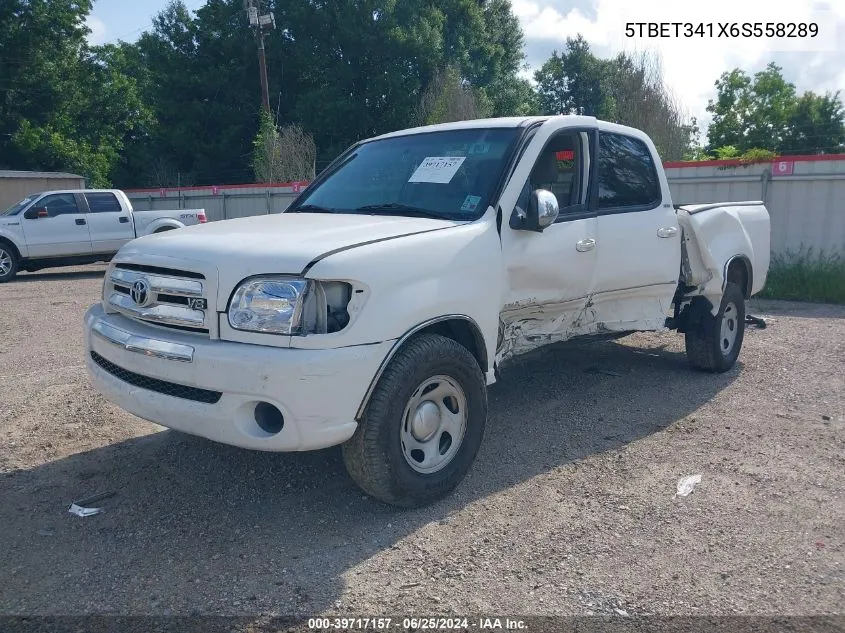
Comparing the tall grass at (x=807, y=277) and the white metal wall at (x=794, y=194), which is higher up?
the white metal wall at (x=794, y=194)

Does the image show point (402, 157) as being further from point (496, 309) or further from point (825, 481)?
point (825, 481)

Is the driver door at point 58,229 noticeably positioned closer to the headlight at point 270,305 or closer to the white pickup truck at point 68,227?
the white pickup truck at point 68,227

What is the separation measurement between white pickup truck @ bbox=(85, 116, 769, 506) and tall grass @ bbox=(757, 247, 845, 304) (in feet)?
22.1

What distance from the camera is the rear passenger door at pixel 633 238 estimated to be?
5.25 meters

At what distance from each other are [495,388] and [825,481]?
2.60 metres

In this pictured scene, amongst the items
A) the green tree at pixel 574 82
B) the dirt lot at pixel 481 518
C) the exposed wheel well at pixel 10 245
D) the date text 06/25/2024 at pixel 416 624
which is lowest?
the date text 06/25/2024 at pixel 416 624

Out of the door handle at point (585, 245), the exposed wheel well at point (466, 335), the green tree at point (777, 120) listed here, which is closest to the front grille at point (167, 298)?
the exposed wheel well at point (466, 335)

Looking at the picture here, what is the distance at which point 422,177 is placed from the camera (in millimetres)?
4719

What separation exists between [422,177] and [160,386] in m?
2.01

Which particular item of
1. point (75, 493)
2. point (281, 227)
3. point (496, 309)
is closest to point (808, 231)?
point (496, 309)

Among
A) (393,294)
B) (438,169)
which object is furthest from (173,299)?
(438,169)

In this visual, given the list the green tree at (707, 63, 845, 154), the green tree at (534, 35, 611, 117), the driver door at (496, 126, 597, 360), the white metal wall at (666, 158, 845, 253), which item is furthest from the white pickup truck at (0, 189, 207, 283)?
the green tree at (534, 35, 611, 117)

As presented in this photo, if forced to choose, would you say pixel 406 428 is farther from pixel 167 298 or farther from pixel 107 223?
pixel 107 223

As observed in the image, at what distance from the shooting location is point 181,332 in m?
3.68
